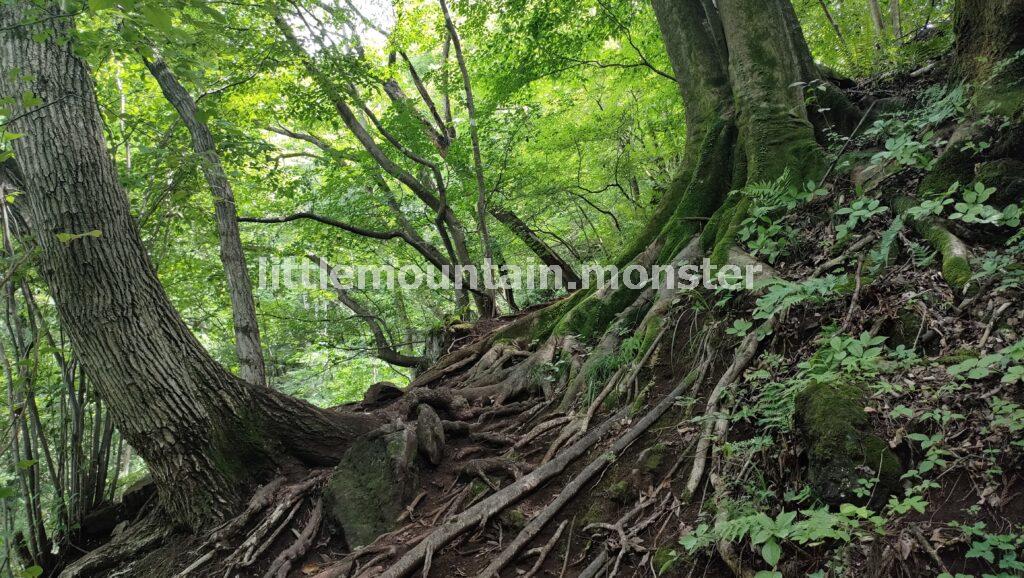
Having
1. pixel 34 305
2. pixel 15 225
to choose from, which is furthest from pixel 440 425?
pixel 15 225

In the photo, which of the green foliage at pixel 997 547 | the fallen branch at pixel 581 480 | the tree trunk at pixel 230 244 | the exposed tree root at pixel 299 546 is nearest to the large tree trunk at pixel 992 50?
the fallen branch at pixel 581 480

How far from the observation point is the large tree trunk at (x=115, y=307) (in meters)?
3.60

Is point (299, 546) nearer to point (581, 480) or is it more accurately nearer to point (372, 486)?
point (372, 486)

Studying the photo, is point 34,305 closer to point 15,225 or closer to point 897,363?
point 15,225

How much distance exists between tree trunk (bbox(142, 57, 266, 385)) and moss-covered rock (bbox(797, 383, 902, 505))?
6.29 metres

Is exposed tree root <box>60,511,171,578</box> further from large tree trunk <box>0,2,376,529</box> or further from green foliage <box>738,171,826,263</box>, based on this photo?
green foliage <box>738,171,826,263</box>

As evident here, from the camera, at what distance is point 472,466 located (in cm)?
421

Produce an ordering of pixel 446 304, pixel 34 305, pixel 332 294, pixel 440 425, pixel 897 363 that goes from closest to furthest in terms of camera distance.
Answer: pixel 897 363 → pixel 34 305 → pixel 440 425 → pixel 332 294 → pixel 446 304

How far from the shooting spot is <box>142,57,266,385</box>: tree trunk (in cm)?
653

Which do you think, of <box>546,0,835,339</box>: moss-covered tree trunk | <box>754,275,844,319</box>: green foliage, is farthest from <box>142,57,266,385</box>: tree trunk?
<box>754,275,844,319</box>: green foliage

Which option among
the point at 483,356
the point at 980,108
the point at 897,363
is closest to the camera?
the point at 897,363

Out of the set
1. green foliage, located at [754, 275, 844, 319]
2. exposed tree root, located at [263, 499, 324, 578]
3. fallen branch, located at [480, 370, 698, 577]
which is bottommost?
exposed tree root, located at [263, 499, 324, 578]

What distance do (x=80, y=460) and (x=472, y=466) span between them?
3.88m

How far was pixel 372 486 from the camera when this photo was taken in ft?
13.2
